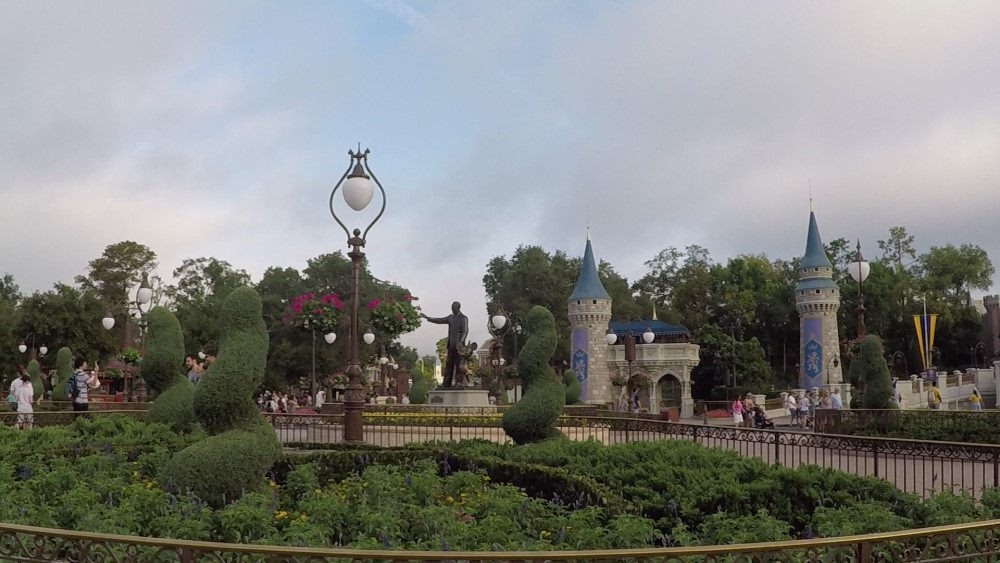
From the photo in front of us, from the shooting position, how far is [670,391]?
62.5 metres

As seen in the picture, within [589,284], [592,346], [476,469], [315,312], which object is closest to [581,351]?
[592,346]

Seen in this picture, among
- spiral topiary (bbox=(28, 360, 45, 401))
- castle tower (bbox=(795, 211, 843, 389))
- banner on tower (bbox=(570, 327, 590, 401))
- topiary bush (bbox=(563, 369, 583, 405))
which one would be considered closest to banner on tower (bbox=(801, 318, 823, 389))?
castle tower (bbox=(795, 211, 843, 389))

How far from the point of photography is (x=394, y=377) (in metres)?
39.5

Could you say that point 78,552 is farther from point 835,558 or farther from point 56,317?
point 56,317

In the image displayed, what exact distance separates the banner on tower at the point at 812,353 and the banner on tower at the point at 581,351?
13468 mm

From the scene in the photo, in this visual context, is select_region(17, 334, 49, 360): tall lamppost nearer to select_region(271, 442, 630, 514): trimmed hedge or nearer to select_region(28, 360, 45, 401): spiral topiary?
select_region(28, 360, 45, 401): spiral topiary

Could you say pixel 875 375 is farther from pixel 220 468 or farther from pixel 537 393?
pixel 220 468

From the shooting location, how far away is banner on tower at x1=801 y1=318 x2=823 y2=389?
50.4 metres

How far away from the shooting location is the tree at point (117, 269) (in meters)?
57.6

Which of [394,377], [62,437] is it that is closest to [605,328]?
[394,377]

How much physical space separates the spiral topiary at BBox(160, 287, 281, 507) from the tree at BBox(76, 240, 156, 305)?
54.2m

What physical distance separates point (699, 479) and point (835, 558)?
4262mm

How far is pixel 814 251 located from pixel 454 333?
4060 centimetres

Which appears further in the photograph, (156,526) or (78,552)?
(156,526)
